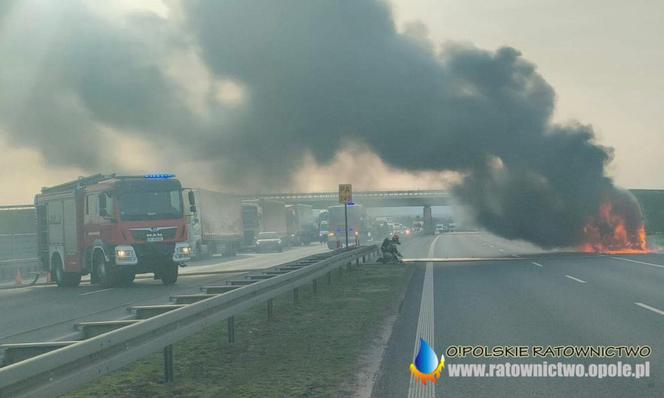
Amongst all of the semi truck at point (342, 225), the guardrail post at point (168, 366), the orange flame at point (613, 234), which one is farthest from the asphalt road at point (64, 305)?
the semi truck at point (342, 225)

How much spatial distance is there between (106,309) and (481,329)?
8.30m

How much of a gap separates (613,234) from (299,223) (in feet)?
117

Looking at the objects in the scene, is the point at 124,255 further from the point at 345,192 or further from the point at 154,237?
the point at 345,192

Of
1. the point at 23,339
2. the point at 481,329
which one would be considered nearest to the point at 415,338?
the point at 481,329

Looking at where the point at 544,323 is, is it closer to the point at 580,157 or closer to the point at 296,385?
the point at 296,385

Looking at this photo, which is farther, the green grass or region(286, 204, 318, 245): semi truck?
region(286, 204, 318, 245): semi truck

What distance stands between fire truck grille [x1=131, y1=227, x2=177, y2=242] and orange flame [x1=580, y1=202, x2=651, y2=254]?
22.6 meters

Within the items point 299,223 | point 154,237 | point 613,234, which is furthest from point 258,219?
point 154,237

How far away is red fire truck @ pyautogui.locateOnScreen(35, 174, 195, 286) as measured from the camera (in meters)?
19.7

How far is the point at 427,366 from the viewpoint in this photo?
7645 millimetres

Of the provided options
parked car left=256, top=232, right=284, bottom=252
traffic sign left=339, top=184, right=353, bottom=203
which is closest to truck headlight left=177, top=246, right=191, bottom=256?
traffic sign left=339, top=184, right=353, bottom=203

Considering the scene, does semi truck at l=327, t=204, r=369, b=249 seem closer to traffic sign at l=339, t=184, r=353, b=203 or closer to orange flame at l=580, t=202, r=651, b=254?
orange flame at l=580, t=202, r=651, b=254

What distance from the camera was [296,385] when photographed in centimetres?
693

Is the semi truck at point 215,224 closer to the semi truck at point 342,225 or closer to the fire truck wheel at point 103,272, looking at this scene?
the semi truck at point 342,225
